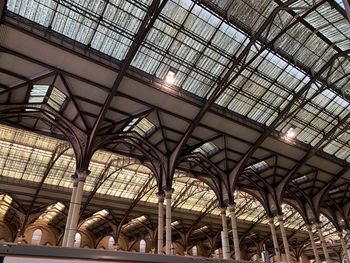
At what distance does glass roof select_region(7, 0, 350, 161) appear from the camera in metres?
18.4

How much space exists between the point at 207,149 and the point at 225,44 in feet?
32.7

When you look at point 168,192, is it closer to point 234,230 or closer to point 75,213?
point 234,230

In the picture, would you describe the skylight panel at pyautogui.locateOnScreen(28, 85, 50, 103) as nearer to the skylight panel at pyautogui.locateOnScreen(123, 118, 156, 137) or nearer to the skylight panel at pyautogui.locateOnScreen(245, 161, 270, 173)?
the skylight panel at pyautogui.locateOnScreen(123, 118, 156, 137)

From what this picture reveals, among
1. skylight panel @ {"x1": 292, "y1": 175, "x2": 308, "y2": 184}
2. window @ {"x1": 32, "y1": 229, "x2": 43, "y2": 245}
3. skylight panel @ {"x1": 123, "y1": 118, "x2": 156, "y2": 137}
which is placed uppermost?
skylight panel @ {"x1": 292, "y1": 175, "x2": 308, "y2": 184}

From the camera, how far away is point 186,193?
137ft

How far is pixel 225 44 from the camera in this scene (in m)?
21.9

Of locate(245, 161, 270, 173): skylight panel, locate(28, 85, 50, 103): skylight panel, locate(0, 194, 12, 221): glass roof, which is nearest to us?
locate(28, 85, 50, 103): skylight panel

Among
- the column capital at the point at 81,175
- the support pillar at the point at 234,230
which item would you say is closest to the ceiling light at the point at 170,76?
the column capital at the point at 81,175

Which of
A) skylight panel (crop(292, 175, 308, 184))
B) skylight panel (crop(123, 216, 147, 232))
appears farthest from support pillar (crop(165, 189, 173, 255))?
skylight panel (crop(123, 216, 147, 232))

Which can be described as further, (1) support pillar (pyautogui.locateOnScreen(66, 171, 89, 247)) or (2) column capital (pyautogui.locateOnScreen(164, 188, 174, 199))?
(2) column capital (pyautogui.locateOnScreen(164, 188, 174, 199))

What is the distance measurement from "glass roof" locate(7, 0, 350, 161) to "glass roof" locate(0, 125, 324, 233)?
10.6 m

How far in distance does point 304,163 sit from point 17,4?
2814cm

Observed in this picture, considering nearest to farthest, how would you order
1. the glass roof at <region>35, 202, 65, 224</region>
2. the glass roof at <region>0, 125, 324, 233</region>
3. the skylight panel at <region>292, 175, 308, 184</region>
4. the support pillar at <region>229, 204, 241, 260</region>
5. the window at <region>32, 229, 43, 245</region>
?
the support pillar at <region>229, 204, 241, 260</region>
the glass roof at <region>0, 125, 324, 233</region>
the skylight panel at <region>292, 175, 308, 184</region>
the glass roof at <region>35, 202, 65, 224</region>
the window at <region>32, 229, 43, 245</region>

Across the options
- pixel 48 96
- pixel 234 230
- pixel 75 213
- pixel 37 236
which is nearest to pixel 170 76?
pixel 48 96
